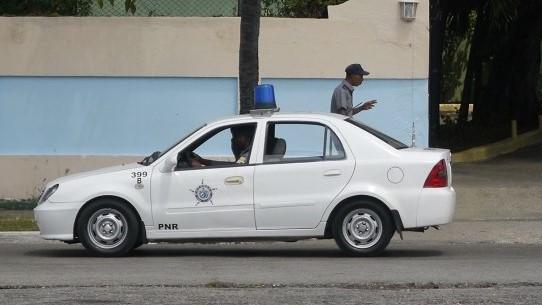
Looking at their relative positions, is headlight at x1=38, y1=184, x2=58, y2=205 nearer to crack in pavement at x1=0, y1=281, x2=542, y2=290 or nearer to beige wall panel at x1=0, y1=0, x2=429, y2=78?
crack in pavement at x1=0, y1=281, x2=542, y2=290

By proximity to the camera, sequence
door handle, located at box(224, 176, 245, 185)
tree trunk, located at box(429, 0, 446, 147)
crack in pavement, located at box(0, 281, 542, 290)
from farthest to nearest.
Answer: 1. tree trunk, located at box(429, 0, 446, 147)
2. door handle, located at box(224, 176, 245, 185)
3. crack in pavement, located at box(0, 281, 542, 290)

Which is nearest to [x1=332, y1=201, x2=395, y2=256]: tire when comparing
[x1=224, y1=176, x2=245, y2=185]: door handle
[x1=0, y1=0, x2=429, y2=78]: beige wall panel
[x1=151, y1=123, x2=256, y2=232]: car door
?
[x1=151, y1=123, x2=256, y2=232]: car door

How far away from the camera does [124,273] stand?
9.59 meters

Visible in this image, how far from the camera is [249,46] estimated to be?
13.7 metres

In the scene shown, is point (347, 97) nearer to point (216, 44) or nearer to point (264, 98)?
point (264, 98)

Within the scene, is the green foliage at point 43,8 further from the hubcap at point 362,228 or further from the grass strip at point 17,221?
the hubcap at point 362,228

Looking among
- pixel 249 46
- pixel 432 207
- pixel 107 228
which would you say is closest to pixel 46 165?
pixel 249 46

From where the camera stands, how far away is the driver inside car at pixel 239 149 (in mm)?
10664

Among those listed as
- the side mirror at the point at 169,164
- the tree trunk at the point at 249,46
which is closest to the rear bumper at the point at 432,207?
the side mirror at the point at 169,164

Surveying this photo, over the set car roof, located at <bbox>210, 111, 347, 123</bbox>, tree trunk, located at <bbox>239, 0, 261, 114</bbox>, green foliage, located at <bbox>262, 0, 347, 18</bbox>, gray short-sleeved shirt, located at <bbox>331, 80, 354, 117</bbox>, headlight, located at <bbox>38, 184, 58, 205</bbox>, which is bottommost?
headlight, located at <bbox>38, 184, 58, 205</bbox>

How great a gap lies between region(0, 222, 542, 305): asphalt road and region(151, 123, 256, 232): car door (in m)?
0.40

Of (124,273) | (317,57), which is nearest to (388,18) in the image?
(317,57)

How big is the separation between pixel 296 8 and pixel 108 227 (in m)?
7.50

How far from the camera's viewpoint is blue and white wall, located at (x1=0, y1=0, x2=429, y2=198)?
51.9 feet
